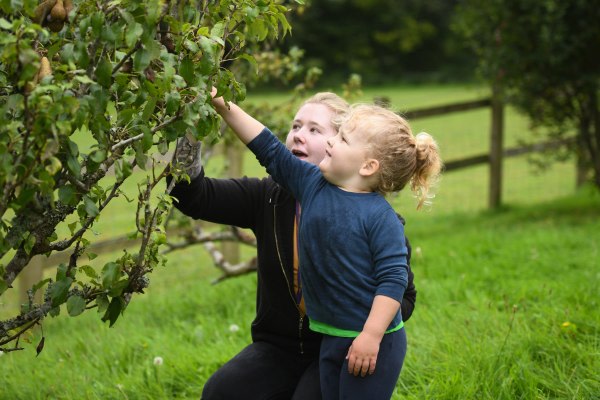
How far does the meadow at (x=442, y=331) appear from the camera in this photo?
349 cm

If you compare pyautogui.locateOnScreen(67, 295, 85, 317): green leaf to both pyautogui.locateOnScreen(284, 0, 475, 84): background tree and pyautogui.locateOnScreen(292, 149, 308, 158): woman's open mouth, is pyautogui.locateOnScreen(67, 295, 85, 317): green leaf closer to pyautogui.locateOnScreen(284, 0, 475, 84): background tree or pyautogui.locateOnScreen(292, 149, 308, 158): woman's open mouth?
pyautogui.locateOnScreen(292, 149, 308, 158): woman's open mouth

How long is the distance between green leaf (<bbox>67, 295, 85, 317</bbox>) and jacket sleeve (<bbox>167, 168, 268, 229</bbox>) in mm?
635

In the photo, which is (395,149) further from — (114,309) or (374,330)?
(114,309)

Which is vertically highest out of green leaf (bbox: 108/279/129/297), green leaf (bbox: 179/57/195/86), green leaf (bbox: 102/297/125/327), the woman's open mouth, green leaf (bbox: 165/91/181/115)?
green leaf (bbox: 179/57/195/86)

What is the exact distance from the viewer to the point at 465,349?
3.71 m

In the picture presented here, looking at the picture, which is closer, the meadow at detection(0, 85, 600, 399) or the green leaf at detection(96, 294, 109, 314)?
the green leaf at detection(96, 294, 109, 314)

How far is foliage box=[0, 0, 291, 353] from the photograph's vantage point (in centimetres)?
183

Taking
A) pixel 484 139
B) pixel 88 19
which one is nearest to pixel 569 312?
pixel 88 19

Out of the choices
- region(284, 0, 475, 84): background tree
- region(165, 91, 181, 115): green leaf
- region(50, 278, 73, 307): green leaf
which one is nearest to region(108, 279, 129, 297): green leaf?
region(50, 278, 73, 307): green leaf

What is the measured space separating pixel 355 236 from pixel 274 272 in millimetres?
540

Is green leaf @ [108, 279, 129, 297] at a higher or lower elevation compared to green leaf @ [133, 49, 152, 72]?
lower

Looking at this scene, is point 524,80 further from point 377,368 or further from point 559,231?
point 377,368

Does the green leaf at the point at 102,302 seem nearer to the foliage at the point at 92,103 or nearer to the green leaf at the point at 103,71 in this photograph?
the foliage at the point at 92,103

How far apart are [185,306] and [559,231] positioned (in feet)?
11.2
